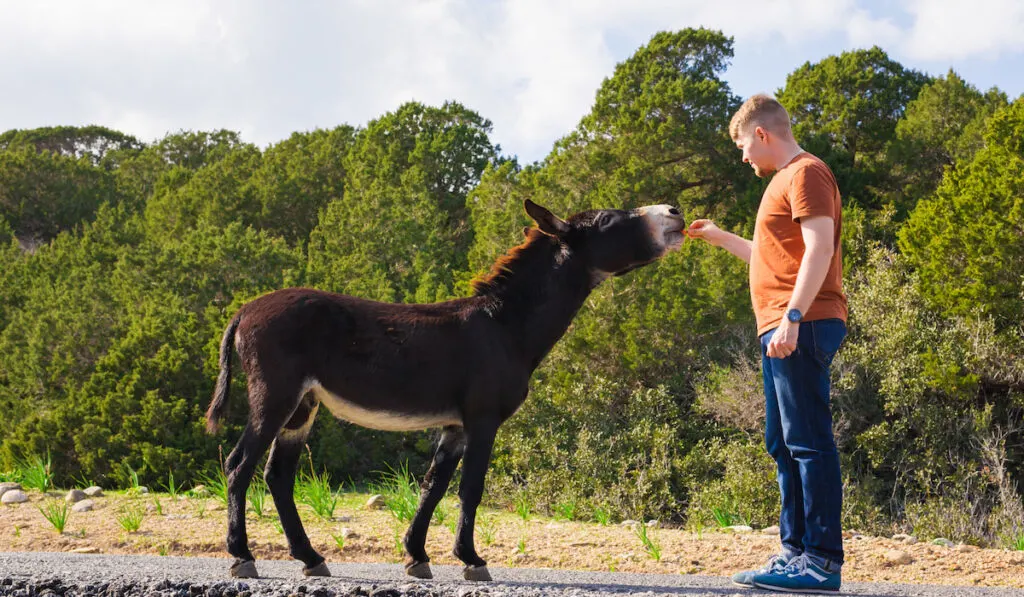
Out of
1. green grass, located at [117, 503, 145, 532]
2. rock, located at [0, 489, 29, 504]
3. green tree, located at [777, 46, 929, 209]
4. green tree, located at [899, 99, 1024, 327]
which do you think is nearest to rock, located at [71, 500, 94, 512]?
green grass, located at [117, 503, 145, 532]

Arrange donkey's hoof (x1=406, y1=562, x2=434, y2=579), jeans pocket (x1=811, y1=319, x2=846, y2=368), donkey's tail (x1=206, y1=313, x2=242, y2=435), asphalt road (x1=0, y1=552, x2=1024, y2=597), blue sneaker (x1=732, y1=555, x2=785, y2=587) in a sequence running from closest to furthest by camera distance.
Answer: asphalt road (x1=0, y1=552, x2=1024, y2=597), jeans pocket (x1=811, y1=319, x2=846, y2=368), blue sneaker (x1=732, y1=555, x2=785, y2=587), donkey's hoof (x1=406, y1=562, x2=434, y2=579), donkey's tail (x1=206, y1=313, x2=242, y2=435)

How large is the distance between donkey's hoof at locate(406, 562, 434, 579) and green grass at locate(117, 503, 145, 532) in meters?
4.07

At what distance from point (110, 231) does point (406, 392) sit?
2783 cm

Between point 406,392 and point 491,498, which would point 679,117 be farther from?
point 406,392

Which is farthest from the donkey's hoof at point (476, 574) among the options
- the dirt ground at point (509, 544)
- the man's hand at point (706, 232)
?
the man's hand at point (706, 232)

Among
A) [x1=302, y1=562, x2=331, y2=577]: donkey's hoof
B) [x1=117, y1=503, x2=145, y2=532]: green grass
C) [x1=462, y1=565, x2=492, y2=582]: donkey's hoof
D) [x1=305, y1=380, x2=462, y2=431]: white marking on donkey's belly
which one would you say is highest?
[x1=305, y1=380, x2=462, y2=431]: white marking on donkey's belly

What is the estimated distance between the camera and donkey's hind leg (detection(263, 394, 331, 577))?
5.16 metres

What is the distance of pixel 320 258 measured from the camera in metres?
25.1

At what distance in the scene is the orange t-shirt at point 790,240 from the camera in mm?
4586

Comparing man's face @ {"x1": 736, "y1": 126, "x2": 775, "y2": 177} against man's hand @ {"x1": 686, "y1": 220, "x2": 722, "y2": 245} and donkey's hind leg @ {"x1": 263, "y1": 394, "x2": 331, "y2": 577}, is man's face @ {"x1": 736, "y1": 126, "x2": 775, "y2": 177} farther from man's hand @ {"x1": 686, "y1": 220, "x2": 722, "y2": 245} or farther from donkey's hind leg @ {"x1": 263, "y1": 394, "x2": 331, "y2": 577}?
donkey's hind leg @ {"x1": 263, "y1": 394, "x2": 331, "y2": 577}

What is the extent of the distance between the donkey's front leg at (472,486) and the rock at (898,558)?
10.9ft

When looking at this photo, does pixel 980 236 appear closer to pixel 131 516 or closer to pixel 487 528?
pixel 487 528

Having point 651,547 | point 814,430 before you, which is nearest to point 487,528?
point 651,547

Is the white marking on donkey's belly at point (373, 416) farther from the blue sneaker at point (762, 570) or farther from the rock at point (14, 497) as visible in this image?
the rock at point (14, 497)
